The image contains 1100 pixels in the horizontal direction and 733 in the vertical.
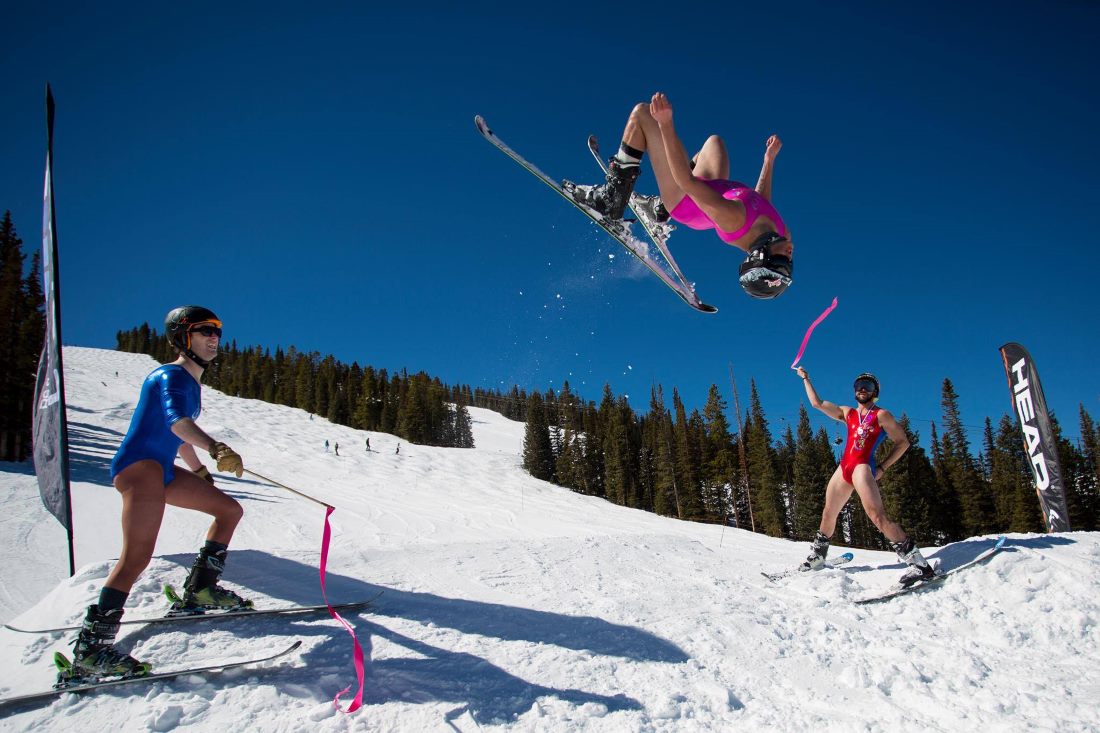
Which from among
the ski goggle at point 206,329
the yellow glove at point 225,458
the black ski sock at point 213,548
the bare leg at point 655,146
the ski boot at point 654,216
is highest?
the ski boot at point 654,216

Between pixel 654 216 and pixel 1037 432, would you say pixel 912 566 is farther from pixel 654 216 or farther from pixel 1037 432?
pixel 1037 432

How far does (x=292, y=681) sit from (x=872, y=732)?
285cm

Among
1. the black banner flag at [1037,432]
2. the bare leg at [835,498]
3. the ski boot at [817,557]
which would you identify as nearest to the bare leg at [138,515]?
the ski boot at [817,557]

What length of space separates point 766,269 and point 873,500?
282 cm

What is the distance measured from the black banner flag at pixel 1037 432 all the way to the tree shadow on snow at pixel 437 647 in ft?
28.8

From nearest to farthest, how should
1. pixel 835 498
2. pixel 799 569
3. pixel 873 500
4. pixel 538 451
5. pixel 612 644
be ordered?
1. pixel 612 644
2. pixel 873 500
3. pixel 799 569
4. pixel 835 498
5. pixel 538 451

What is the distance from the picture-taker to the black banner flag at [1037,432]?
26.5 ft

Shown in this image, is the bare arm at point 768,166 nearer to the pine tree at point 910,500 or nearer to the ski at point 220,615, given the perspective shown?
the ski at point 220,615

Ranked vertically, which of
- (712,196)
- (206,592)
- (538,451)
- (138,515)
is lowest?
(206,592)

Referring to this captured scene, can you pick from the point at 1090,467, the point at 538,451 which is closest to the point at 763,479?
the point at 538,451

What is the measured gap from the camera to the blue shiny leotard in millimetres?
3196

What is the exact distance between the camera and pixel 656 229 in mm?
5598

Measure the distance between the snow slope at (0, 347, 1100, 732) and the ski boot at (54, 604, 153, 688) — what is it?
0.41ft

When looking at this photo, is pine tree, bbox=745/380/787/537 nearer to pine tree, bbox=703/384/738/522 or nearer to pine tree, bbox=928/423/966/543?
pine tree, bbox=703/384/738/522
